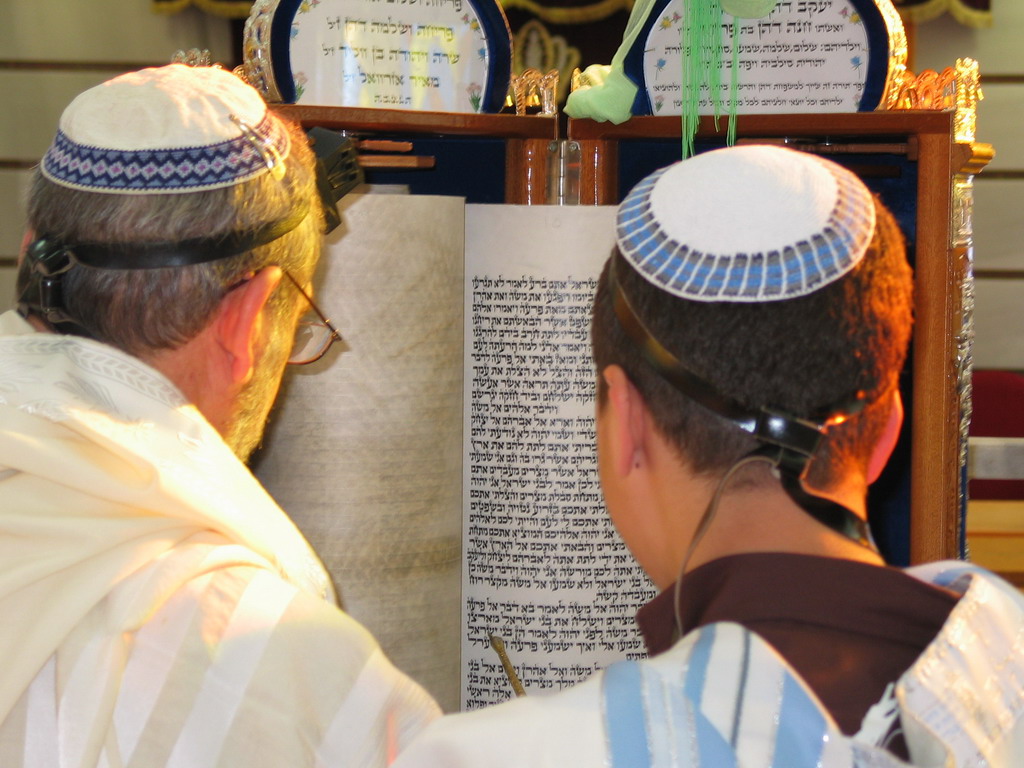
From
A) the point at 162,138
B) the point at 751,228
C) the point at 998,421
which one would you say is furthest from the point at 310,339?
the point at 998,421

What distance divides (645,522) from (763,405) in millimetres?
142

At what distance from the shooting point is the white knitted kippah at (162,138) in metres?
0.92

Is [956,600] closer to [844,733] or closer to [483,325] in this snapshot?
[844,733]

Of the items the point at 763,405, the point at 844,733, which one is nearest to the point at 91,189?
the point at 763,405

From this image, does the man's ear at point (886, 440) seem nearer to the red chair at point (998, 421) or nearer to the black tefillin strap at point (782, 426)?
the black tefillin strap at point (782, 426)

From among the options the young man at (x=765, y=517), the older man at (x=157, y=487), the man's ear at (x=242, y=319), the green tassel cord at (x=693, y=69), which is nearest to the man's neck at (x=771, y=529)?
the young man at (x=765, y=517)

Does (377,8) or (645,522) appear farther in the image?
(377,8)

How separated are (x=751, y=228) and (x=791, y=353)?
0.08 m

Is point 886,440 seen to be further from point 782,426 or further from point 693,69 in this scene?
point 693,69

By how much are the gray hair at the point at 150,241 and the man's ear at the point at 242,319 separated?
0.01 m

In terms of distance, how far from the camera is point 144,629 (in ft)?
2.72

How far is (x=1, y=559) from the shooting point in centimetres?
83

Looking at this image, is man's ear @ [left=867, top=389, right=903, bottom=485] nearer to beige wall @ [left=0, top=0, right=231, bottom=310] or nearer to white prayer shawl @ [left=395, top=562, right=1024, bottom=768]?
white prayer shawl @ [left=395, top=562, right=1024, bottom=768]

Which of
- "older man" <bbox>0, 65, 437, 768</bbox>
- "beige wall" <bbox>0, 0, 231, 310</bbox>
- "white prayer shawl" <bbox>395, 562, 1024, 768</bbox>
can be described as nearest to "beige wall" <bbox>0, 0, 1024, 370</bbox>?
"beige wall" <bbox>0, 0, 231, 310</bbox>
